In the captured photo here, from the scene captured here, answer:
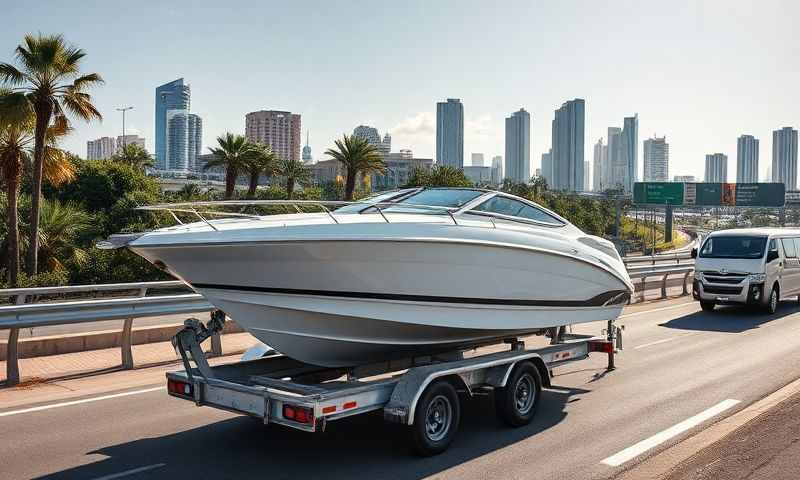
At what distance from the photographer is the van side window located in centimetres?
1848

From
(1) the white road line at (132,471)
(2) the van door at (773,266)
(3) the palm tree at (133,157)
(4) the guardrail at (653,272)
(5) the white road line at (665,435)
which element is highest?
(3) the palm tree at (133,157)

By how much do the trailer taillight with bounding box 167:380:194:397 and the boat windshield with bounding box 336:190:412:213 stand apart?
245 cm

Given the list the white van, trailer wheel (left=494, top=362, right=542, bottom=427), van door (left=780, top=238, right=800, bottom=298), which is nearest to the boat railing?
trailer wheel (left=494, top=362, right=542, bottom=427)

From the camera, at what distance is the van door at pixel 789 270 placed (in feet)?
59.9

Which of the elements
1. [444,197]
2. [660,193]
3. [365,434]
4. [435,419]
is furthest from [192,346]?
[660,193]

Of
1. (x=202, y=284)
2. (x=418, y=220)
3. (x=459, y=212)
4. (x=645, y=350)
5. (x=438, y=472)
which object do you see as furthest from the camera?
(x=645, y=350)

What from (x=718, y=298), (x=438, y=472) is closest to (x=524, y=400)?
(x=438, y=472)

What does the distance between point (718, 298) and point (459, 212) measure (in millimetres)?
12019

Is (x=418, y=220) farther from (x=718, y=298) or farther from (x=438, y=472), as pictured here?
(x=718, y=298)

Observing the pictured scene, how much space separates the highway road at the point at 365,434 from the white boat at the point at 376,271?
983 millimetres

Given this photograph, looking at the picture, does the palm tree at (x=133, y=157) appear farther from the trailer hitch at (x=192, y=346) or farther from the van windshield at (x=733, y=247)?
the trailer hitch at (x=192, y=346)

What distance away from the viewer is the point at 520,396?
7984 millimetres

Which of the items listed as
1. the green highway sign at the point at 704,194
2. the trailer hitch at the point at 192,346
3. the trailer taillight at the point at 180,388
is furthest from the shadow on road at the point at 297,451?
the green highway sign at the point at 704,194

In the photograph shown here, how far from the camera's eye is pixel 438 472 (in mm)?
6336
